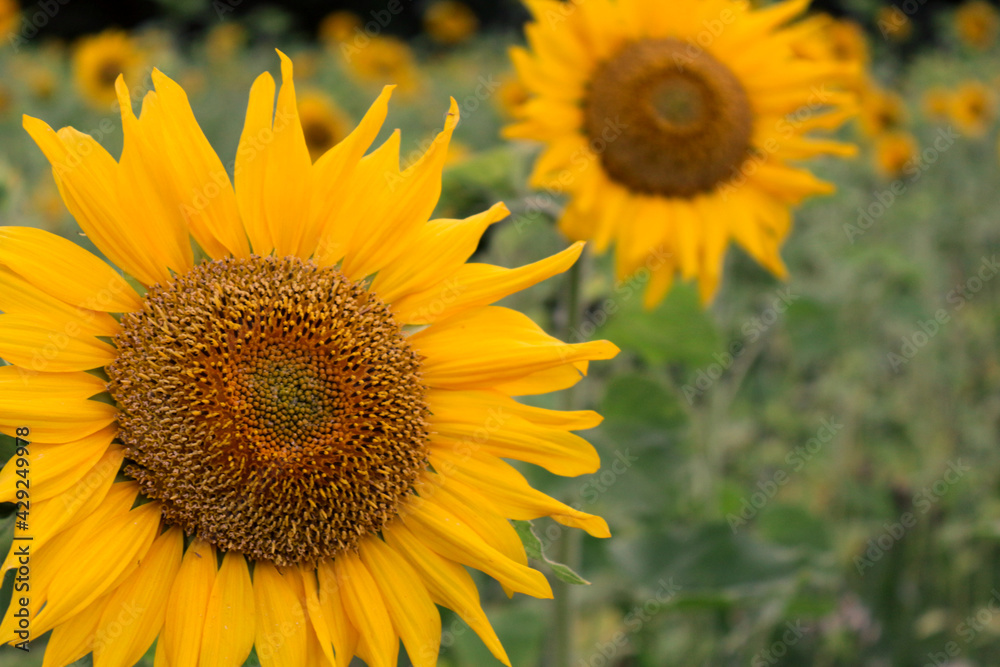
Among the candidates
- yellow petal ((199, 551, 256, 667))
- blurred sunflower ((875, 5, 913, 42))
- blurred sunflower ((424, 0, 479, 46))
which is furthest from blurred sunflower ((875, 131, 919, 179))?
blurred sunflower ((424, 0, 479, 46))

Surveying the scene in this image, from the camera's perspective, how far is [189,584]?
47.7 inches

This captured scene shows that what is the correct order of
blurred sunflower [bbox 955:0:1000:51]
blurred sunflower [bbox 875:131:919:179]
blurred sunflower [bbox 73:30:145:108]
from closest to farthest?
blurred sunflower [bbox 875:131:919:179] → blurred sunflower [bbox 73:30:145:108] → blurred sunflower [bbox 955:0:1000:51]

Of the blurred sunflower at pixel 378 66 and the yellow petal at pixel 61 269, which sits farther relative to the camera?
the blurred sunflower at pixel 378 66

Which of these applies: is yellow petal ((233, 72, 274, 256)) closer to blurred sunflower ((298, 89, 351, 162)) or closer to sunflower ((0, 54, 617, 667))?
sunflower ((0, 54, 617, 667))

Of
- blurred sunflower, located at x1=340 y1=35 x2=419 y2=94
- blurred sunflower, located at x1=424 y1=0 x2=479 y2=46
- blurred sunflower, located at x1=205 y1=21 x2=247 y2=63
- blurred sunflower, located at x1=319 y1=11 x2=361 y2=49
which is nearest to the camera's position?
blurred sunflower, located at x1=340 y1=35 x2=419 y2=94

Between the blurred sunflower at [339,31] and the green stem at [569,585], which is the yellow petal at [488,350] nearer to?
the green stem at [569,585]

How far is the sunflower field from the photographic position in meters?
1.19

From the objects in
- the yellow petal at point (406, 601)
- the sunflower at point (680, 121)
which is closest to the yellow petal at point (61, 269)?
the yellow petal at point (406, 601)

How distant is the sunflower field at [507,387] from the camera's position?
3.89ft

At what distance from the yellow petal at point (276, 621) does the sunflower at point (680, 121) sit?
1251 mm

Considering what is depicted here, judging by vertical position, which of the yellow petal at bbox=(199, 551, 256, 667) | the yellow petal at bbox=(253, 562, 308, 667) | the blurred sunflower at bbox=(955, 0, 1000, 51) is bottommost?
the blurred sunflower at bbox=(955, 0, 1000, 51)

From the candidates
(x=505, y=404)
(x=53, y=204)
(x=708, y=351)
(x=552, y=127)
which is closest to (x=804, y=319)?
(x=708, y=351)

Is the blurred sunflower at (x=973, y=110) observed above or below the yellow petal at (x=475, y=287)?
below

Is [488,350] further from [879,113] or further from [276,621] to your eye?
[879,113]
